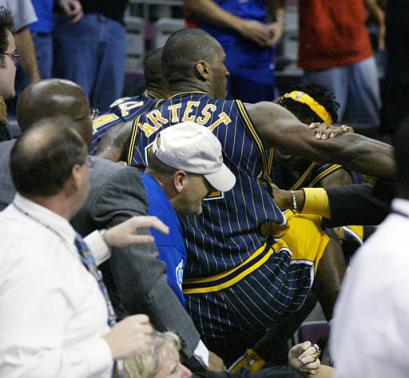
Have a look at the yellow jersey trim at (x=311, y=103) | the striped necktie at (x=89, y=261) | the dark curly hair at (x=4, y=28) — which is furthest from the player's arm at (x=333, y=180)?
the striped necktie at (x=89, y=261)

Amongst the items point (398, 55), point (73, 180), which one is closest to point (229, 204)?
point (73, 180)

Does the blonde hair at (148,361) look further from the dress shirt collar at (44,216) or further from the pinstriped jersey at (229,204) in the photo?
the pinstriped jersey at (229,204)

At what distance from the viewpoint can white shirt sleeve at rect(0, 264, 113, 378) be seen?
2865 mm

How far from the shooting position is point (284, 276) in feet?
15.9

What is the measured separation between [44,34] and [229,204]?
275 cm

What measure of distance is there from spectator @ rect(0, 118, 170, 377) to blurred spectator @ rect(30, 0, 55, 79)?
3902 mm

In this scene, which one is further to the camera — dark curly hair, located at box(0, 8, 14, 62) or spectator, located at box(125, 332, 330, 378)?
dark curly hair, located at box(0, 8, 14, 62)

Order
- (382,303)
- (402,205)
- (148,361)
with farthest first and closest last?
(148,361) < (402,205) < (382,303)

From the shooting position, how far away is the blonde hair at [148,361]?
11.0 feet

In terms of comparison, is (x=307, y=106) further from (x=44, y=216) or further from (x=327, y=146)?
(x=44, y=216)

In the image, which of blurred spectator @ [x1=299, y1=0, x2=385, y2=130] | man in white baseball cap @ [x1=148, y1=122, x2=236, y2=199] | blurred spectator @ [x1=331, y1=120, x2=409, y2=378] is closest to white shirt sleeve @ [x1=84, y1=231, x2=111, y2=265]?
man in white baseball cap @ [x1=148, y1=122, x2=236, y2=199]

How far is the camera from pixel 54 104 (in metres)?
3.94

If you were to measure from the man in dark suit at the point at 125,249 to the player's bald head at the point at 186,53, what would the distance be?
125 centimetres

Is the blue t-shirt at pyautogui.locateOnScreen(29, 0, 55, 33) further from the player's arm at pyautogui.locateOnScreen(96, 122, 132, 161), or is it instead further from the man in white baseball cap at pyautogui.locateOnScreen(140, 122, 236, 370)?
the man in white baseball cap at pyautogui.locateOnScreen(140, 122, 236, 370)
